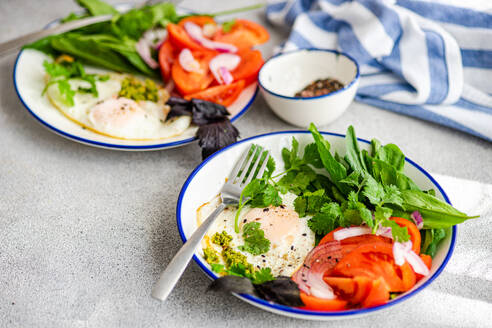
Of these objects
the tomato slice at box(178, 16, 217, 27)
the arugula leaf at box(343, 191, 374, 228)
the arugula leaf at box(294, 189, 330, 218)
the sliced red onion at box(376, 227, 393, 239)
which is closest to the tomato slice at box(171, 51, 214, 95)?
the tomato slice at box(178, 16, 217, 27)

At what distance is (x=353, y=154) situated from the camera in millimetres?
1183

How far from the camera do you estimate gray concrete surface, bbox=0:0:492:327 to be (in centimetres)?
102

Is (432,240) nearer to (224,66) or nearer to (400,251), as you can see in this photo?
(400,251)

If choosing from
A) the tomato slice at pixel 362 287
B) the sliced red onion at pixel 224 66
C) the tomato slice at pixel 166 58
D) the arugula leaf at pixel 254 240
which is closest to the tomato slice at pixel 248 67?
the sliced red onion at pixel 224 66

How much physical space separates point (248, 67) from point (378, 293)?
1.05m

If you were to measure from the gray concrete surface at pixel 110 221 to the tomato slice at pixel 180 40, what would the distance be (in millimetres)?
322

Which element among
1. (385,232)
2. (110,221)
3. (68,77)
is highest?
(385,232)

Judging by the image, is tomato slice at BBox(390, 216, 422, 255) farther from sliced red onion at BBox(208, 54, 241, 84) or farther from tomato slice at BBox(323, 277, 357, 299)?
sliced red onion at BBox(208, 54, 241, 84)

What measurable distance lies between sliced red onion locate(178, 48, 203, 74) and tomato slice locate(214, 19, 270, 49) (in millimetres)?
174

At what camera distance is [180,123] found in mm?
1489

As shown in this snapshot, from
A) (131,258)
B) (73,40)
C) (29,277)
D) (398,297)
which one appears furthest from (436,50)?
(29,277)

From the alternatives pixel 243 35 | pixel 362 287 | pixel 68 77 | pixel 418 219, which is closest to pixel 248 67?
pixel 243 35

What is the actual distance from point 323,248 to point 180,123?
2.28ft

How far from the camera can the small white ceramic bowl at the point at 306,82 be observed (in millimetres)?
1492
